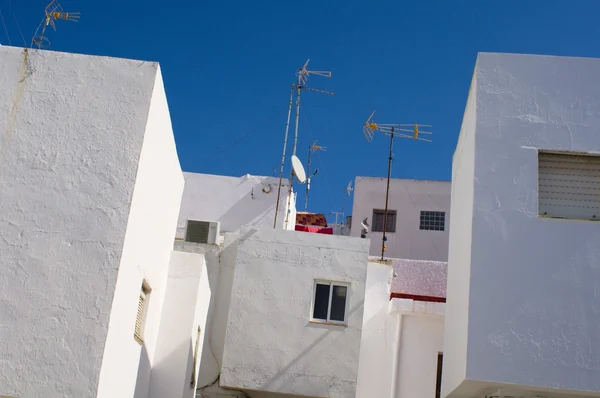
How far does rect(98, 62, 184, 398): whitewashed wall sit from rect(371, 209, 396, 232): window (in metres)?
16.2

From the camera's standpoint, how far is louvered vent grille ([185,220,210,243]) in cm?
2078

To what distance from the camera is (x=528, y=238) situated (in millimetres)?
12406

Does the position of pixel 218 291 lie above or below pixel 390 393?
above

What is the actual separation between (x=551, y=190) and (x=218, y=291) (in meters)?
10.0

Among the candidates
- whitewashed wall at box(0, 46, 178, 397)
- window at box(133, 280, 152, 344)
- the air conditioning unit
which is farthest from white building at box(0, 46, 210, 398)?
the air conditioning unit

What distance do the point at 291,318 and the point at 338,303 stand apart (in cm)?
124

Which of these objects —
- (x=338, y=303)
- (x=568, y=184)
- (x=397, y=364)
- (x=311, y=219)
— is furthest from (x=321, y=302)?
(x=311, y=219)

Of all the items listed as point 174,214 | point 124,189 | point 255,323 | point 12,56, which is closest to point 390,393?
point 255,323

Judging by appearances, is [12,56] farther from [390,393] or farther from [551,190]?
[390,393]

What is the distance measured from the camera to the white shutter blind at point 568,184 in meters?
12.7

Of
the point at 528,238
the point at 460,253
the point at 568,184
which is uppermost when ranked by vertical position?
the point at 568,184

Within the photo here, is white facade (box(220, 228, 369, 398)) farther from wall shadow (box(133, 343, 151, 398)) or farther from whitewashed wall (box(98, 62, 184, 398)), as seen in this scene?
wall shadow (box(133, 343, 151, 398))

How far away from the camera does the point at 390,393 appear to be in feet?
64.2

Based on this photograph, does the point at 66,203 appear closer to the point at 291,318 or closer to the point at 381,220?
the point at 291,318
